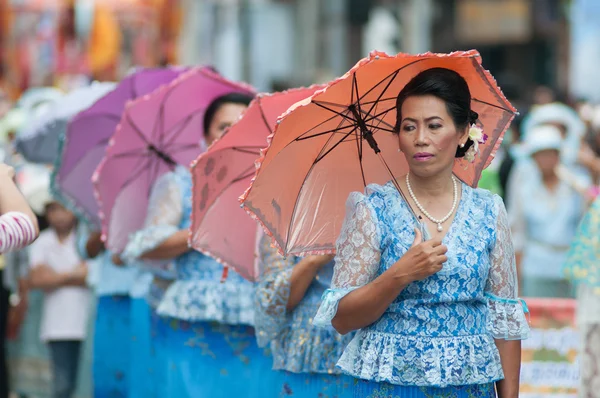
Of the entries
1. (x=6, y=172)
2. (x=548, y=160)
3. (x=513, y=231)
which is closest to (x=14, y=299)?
(x=513, y=231)

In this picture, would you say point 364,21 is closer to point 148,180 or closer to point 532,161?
point 532,161

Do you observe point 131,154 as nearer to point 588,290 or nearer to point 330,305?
point 588,290

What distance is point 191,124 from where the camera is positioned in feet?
23.9

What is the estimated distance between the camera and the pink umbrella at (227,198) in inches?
239

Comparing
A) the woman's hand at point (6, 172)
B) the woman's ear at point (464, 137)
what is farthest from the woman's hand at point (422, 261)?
the woman's hand at point (6, 172)

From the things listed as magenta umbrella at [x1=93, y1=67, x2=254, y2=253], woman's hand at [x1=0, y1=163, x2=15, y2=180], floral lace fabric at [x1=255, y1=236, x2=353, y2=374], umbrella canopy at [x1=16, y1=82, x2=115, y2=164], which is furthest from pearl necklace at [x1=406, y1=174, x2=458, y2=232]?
umbrella canopy at [x1=16, y1=82, x2=115, y2=164]

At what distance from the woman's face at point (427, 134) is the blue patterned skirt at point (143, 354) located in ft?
10.4

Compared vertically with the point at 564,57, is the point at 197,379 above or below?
below

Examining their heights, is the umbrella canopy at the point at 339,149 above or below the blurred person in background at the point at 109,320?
above

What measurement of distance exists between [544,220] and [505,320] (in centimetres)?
617

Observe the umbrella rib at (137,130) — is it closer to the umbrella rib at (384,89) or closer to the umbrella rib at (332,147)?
the umbrella rib at (332,147)

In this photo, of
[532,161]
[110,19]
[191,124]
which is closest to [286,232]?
[191,124]

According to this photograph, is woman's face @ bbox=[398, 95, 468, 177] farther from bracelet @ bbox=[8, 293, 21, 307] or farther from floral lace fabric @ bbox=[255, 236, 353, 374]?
bracelet @ bbox=[8, 293, 21, 307]

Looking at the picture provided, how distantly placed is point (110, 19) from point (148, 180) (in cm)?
1740
